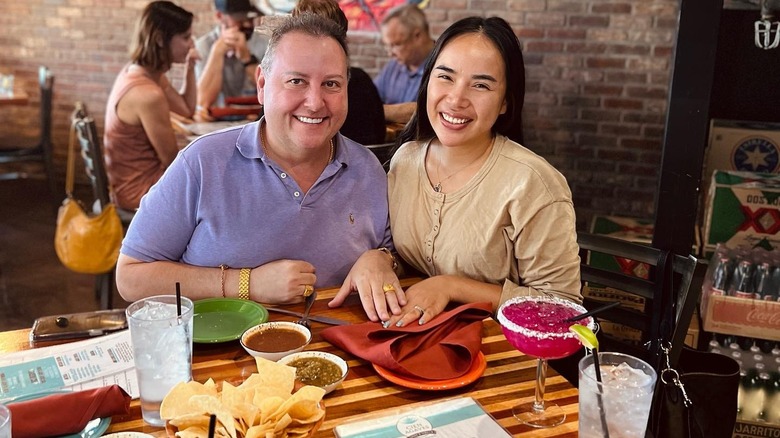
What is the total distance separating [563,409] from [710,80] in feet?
4.65

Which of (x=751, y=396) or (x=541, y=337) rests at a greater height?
(x=541, y=337)

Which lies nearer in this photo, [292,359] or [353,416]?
[353,416]

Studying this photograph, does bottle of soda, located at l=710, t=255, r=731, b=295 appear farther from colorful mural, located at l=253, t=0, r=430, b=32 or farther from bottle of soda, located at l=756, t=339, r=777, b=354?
colorful mural, located at l=253, t=0, r=430, b=32

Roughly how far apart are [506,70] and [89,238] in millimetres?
2408

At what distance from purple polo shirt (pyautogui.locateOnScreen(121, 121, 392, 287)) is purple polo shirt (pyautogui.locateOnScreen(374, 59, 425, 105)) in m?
2.76

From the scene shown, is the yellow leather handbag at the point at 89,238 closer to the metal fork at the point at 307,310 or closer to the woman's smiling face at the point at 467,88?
the metal fork at the point at 307,310

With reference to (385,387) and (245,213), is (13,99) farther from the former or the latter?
(385,387)

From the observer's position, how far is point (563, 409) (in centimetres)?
132

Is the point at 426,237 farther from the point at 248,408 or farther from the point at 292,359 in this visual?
the point at 248,408

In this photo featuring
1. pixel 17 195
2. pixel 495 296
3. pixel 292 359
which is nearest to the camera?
pixel 292 359

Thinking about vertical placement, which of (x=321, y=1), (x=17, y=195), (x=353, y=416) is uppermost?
(x=321, y=1)

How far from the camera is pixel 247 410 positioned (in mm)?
1106

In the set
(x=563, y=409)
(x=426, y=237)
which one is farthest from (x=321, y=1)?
(x=563, y=409)

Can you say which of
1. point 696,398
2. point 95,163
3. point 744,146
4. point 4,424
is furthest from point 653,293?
point 95,163
